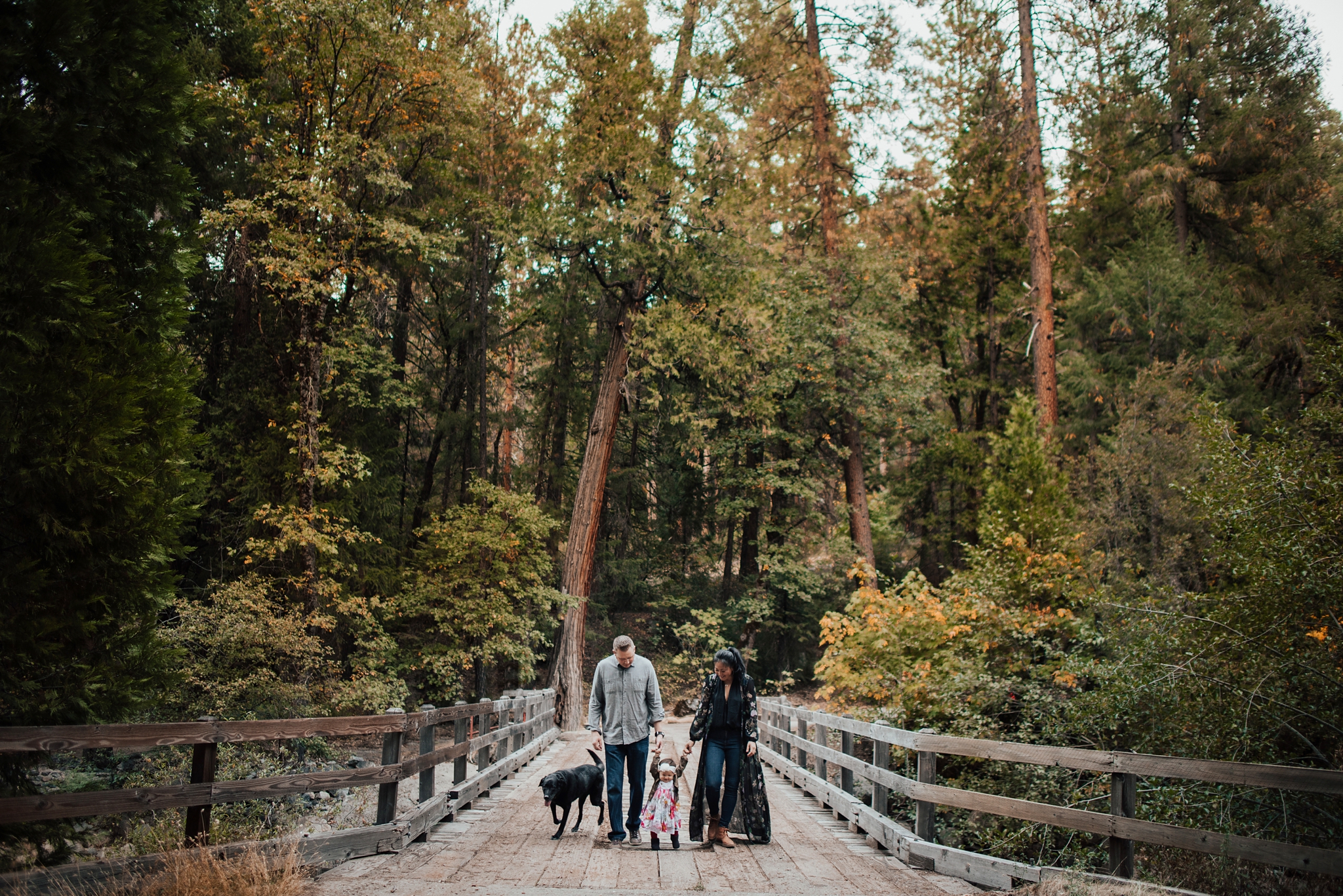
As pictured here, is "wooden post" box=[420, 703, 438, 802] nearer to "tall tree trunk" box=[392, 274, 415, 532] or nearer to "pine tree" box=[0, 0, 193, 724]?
"pine tree" box=[0, 0, 193, 724]

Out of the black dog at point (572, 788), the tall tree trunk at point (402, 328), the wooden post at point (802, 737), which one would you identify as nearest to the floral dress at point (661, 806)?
the black dog at point (572, 788)

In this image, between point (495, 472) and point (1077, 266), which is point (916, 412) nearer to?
point (1077, 266)

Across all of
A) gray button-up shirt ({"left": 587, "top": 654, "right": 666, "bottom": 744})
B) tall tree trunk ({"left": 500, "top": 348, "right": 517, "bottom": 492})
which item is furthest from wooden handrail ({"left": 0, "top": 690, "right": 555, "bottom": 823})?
tall tree trunk ({"left": 500, "top": 348, "right": 517, "bottom": 492})

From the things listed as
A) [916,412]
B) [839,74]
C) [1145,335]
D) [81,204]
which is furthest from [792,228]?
[81,204]

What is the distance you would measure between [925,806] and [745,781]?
4.86 feet

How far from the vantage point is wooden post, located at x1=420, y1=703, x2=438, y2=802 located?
6.64m

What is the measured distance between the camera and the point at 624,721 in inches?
259

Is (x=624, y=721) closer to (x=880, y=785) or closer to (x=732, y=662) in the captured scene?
(x=732, y=662)

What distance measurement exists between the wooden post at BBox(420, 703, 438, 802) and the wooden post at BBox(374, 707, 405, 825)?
25.1 inches

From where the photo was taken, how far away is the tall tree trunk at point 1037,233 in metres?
16.6

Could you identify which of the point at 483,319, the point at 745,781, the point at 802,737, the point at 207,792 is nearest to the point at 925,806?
the point at 745,781

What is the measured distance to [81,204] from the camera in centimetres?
534

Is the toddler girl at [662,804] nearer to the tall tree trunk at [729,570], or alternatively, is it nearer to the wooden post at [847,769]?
the wooden post at [847,769]

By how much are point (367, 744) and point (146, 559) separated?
12.3 metres
